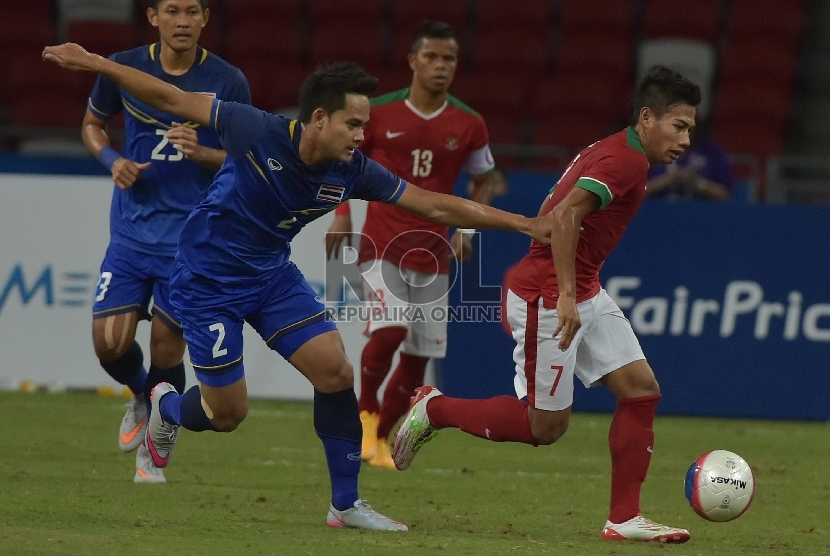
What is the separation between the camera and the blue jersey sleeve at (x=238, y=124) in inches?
212

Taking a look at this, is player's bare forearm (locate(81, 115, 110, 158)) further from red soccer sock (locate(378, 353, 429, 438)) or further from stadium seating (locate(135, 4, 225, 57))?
stadium seating (locate(135, 4, 225, 57))

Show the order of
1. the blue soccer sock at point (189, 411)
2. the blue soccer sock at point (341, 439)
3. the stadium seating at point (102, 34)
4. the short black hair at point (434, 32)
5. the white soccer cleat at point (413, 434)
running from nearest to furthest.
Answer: the blue soccer sock at point (341, 439) < the blue soccer sock at point (189, 411) < the white soccer cleat at point (413, 434) < the short black hair at point (434, 32) < the stadium seating at point (102, 34)

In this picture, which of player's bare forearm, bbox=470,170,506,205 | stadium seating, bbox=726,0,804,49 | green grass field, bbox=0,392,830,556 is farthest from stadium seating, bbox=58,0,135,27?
player's bare forearm, bbox=470,170,506,205

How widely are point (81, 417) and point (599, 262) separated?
4628mm

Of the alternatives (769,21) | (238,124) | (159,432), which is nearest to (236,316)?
(238,124)

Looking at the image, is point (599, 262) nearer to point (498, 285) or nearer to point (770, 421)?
point (498, 285)

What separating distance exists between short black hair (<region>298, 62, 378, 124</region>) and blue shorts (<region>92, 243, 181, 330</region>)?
73.9 inches

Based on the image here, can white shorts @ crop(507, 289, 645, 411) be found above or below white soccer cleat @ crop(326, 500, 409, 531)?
above

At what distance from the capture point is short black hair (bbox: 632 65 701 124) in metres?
5.62

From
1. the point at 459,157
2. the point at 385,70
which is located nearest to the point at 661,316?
the point at 459,157

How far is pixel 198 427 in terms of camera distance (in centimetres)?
596

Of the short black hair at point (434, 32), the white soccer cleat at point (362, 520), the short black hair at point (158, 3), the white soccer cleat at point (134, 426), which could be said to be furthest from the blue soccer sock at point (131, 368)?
the short black hair at point (434, 32)

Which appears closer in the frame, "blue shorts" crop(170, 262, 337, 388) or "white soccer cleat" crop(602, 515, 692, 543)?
"white soccer cleat" crop(602, 515, 692, 543)

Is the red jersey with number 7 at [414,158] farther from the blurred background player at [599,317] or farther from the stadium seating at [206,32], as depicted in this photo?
the stadium seating at [206,32]
